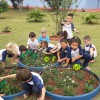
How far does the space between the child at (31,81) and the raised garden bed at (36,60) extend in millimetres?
1151

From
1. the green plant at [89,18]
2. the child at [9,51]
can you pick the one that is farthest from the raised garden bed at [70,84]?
the green plant at [89,18]

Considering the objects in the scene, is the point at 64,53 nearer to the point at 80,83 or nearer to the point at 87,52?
the point at 87,52

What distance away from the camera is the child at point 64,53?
16.5 feet

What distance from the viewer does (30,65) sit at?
511cm

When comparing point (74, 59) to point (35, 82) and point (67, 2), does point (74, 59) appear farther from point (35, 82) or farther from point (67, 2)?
point (67, 2)

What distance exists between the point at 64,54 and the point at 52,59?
1.08 ft

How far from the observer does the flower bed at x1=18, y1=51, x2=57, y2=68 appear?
5143mm

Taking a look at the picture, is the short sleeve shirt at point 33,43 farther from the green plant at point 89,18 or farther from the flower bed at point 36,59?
the green plant at point 89,18

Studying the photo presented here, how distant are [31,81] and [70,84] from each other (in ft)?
2.71

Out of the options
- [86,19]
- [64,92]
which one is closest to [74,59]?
[64,92]

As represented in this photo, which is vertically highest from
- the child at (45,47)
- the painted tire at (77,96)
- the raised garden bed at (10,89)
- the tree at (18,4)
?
the tree at (18,4)

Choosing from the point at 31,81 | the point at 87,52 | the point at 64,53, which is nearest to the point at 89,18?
the point at 87,52

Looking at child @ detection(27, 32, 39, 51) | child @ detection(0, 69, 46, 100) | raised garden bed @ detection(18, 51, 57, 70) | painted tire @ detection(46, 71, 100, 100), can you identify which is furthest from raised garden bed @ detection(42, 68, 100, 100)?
child @ detection(27, 32, 39, 51)

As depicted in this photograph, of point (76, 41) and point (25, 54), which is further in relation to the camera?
point (25, 54)
